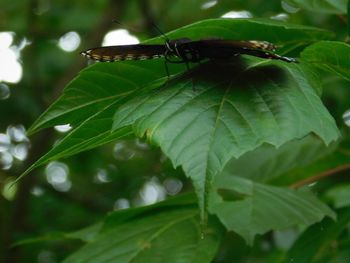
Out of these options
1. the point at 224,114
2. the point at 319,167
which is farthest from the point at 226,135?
the point at 319,167

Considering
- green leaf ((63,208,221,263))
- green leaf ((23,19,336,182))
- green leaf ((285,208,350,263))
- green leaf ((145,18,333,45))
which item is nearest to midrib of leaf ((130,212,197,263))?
green leaf ((63,208,221,263))

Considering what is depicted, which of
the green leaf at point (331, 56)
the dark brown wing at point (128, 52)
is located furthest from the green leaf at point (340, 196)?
the dark brown wing at point (128, 52)

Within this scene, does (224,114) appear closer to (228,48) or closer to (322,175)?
(228,48)

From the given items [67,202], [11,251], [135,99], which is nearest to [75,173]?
[67,202]

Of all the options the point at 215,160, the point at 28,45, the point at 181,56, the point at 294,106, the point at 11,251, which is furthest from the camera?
the point at 28,45

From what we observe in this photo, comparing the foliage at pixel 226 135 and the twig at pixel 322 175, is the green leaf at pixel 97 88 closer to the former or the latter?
the foliage at pixel 226 135

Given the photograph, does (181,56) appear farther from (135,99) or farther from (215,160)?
(215,160)
